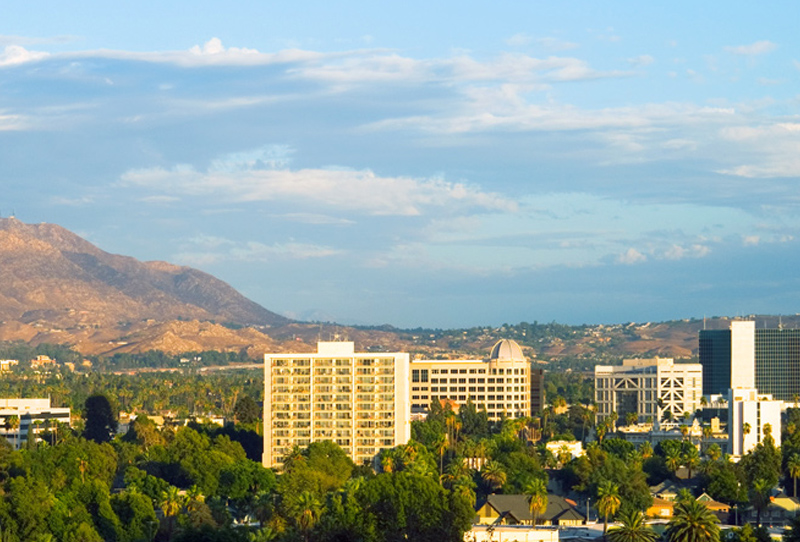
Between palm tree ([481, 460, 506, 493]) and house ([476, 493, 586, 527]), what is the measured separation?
Result: 30.9ft

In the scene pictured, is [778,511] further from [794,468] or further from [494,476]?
[494,476]

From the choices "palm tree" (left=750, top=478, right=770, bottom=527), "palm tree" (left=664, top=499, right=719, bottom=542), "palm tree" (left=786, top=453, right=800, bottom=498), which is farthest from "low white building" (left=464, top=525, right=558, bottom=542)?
"palm tree" (left=786, top=453, right=800, bottom=498)

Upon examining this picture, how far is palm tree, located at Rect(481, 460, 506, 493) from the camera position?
189m

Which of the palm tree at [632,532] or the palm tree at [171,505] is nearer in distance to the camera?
the palm tree at [632,532]

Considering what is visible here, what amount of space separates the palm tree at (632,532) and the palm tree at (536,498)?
2973 centimetres

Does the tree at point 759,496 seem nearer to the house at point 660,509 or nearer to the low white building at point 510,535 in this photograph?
the house at point 660,509

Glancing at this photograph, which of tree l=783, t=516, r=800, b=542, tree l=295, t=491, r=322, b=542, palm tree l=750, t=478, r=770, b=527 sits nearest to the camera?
tree l=783, t=516, r=800, b=542

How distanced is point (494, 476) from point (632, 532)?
52565mm

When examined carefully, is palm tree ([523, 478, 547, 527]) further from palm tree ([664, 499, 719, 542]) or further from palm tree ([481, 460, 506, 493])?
palm tree ([664, 499, 719, 542])

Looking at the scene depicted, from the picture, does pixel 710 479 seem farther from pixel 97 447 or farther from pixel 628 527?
pixel 97 447

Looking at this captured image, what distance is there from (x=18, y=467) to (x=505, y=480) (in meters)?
58.3

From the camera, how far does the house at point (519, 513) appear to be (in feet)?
569

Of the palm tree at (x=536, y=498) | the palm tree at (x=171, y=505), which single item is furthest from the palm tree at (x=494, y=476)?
the palm tree at (x=171, y=505)

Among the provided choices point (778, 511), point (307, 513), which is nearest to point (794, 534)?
point (307, 513)
